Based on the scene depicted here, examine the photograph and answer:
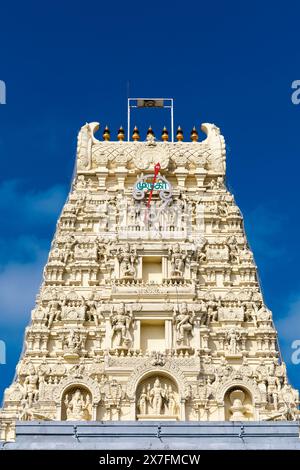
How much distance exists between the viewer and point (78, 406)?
2969 cm

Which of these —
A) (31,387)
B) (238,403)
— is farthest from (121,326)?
(238,403)

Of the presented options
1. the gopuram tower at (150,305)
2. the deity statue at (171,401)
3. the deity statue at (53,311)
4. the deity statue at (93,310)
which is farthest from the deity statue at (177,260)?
the deity statue at (171,401)

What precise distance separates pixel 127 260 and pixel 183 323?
3659 millimetres

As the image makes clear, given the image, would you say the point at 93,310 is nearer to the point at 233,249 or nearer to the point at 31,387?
the point at 31,387

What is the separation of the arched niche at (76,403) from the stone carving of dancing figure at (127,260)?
508cm

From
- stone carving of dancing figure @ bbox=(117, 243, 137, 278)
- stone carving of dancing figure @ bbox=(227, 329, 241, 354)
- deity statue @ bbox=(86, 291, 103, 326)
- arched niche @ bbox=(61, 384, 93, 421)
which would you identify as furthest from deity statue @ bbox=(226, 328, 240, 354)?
arched niche @ bbox=(61, 384, 93, 421)

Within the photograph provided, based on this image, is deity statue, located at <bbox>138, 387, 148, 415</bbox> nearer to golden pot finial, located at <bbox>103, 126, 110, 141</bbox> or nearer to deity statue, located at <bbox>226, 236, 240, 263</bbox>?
deity statue, located at <bbox>226, 236, 240, 263</bbox>

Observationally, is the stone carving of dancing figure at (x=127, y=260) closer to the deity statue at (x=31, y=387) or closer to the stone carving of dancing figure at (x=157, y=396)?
the stone carving of dancing figure at (x=157, y=396)

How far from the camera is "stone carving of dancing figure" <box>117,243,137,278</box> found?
32812mm

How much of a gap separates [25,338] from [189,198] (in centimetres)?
931

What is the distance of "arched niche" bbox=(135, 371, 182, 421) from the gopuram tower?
0.13ft
